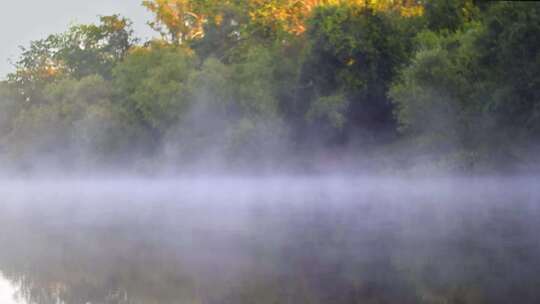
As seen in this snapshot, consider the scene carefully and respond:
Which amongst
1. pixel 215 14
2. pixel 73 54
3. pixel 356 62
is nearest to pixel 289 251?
pixel 356 62

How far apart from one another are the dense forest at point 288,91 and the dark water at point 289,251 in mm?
6479

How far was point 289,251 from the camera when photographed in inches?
861

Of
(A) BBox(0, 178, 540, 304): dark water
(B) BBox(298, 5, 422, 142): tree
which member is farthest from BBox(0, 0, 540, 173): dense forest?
(A) BBox(0, 178, 540, 304): dark water

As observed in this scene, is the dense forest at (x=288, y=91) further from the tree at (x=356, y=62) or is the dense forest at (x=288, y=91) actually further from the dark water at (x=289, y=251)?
the dark water at (x=289, y=251)

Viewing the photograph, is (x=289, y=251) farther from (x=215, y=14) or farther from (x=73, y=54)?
(x=73, y=54)

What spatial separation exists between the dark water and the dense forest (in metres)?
6.48

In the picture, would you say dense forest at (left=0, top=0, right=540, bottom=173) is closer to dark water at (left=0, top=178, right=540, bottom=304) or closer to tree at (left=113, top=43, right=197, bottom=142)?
tree at (left=113, top=43, right=197, bottom=142)

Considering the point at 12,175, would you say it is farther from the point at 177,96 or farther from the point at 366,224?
the point at 366,224

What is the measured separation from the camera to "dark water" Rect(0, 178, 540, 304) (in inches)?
617

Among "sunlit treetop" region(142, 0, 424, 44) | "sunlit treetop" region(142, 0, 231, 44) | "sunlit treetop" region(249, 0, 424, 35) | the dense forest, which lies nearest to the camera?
the dense forest

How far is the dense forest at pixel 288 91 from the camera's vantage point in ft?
146

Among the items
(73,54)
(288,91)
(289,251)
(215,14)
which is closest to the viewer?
(289,251)

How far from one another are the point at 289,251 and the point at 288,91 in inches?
1884

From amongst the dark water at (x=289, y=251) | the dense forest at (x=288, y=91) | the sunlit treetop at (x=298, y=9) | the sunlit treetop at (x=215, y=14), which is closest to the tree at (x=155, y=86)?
the dense forest at (x=288, y=91)
